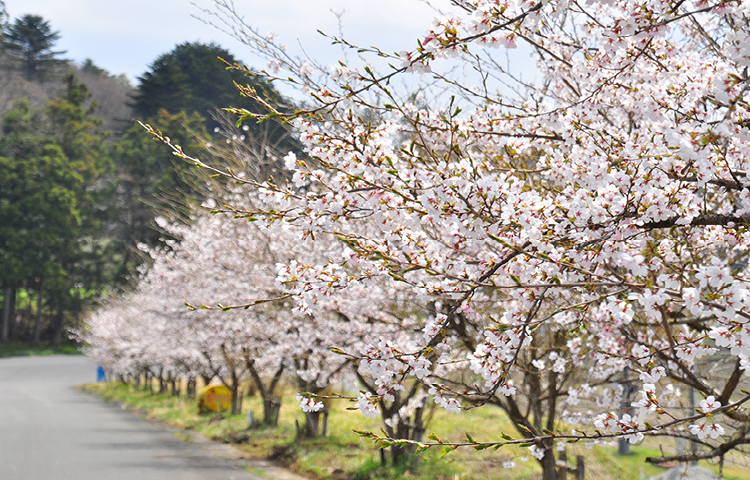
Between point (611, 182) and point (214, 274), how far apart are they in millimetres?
11226

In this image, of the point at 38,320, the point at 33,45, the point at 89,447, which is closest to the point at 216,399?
the point at 89,447

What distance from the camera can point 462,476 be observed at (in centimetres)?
900

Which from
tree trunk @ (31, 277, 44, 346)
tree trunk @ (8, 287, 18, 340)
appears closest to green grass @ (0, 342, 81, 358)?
tree trunk @ (31, 277, 44, 346)

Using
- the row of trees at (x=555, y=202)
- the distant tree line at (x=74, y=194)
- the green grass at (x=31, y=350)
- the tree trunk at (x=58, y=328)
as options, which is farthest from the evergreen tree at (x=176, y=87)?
the row of trees at (x=555, y=202)

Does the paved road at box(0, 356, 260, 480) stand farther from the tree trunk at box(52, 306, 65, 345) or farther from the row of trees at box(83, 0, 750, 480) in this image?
the tree trunk at box(52, 306, 65, 345)

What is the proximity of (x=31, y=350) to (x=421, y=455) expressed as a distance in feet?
147

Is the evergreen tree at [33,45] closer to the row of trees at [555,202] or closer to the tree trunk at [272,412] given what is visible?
the tree trunk at [272,412]

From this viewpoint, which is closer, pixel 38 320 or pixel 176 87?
pixel 176 87

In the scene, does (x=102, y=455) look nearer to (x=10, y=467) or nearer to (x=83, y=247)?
(x=10, y=467)

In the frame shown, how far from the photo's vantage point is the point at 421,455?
31.7 feet

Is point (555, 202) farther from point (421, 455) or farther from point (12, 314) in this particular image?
point (12, 314)

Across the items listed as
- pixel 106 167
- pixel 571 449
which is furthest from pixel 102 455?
pixel 106 167

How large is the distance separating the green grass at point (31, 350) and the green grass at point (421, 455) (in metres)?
33.4

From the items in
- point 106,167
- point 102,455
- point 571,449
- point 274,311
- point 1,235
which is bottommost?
point 102,455
